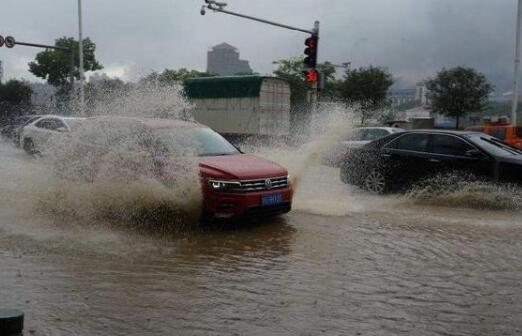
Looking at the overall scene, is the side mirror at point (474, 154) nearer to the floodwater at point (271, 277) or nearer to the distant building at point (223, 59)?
the floodwater at point (271, 277)

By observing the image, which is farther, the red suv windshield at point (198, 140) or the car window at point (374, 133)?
the car window at point (374, 133)

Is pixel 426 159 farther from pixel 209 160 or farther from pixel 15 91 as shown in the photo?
pixel 15 91

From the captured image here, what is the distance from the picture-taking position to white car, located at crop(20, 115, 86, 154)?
59.8 feet

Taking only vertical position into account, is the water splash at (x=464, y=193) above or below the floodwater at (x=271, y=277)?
above

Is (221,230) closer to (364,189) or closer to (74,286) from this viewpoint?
(74,286)

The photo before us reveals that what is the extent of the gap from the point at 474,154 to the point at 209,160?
16.5 feet

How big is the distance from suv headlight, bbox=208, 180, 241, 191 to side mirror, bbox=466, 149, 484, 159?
4879 mm

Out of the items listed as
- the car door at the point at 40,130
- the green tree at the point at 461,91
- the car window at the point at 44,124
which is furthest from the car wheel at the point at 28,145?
the green tree at the point at 461,91

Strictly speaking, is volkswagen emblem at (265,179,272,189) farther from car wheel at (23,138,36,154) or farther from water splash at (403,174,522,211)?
car wheel at (23,138,36,154)

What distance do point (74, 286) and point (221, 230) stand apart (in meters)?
2.86

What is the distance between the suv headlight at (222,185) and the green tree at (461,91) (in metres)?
42.6

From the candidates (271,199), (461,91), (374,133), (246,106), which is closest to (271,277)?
(271,199)

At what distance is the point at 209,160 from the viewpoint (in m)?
7.84

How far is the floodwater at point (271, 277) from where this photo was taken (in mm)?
4359
